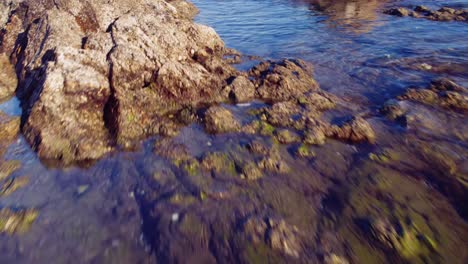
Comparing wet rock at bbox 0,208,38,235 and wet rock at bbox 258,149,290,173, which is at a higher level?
wet rock at bbox 0,208,38,235

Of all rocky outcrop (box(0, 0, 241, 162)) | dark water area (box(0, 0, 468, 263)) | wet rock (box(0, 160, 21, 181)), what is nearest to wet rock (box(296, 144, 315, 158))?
dark water area (box(0, 0, 468, 263))

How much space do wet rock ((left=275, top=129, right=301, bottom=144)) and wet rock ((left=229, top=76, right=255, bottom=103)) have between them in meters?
2.22

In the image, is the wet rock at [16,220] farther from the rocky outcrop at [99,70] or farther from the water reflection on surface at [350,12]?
the water reflection on surface at [350,12]

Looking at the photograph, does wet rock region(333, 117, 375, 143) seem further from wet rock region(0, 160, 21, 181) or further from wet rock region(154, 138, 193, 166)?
wet rock region(0, 160, 21, 181)

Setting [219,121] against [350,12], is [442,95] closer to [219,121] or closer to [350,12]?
[219,121]

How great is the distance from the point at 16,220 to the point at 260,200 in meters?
4.38

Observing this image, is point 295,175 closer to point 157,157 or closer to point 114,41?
point 157,157

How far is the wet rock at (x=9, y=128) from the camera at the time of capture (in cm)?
678

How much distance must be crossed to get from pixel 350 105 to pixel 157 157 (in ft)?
19.4

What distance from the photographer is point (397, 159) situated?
6086 millimetres

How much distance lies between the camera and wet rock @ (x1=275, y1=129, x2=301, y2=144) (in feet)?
22.1

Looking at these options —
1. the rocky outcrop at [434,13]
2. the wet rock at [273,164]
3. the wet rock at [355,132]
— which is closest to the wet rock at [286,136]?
the wet rock at [273,164]

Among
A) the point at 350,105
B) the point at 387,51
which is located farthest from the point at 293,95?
the point at 387,51

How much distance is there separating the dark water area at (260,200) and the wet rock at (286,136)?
0.19m
